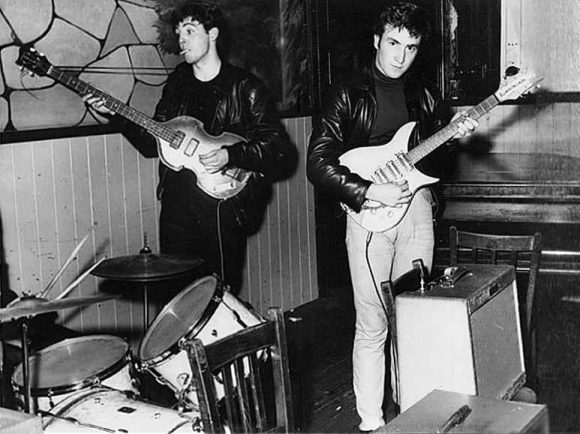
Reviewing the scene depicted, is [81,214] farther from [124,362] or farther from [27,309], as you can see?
[27,309]

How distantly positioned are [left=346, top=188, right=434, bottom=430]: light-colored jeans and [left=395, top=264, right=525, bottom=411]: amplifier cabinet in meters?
0.78

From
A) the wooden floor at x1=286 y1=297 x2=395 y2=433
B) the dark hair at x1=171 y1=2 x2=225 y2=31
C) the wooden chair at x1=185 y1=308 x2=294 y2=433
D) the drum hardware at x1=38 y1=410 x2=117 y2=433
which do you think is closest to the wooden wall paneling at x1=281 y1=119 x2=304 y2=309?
the wooden floor at x1=286 y1=297 x2=395 y2=433

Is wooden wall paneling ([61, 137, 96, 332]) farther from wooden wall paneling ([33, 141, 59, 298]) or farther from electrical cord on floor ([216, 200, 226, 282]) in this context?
electrical cord on floor ([216, 200, 226, 282])

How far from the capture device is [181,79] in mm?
4375

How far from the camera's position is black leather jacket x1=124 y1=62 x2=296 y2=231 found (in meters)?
4.28

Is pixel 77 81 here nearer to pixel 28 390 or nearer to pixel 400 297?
pixel 28 390

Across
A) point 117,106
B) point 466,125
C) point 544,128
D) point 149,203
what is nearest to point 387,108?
point 466,125

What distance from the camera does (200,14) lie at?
4430 mm

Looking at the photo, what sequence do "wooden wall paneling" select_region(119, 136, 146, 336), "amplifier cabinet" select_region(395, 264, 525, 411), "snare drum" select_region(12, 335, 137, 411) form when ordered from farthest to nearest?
"wooden wall paneling" select_region(119, 136, 146, 336) < "snare drum" select_region(12, 335, 137, 411) < "amplifier cabinet" select_region(395, 264, 525, 411)

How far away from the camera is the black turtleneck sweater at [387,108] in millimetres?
3441

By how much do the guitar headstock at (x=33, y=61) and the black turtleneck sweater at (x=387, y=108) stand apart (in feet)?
4.88

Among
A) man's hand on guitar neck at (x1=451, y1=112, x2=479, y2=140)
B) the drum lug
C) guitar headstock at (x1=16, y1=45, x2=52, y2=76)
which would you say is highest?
guitar headstock at (x1=16, y1=45, x2=52, y2=76)

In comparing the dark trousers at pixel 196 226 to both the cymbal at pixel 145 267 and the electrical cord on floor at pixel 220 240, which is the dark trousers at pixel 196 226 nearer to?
the electrical cord on floor at pixel 220 240

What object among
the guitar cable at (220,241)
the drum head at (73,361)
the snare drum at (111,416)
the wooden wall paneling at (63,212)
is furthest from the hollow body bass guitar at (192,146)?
the snare drum at (111,416)
